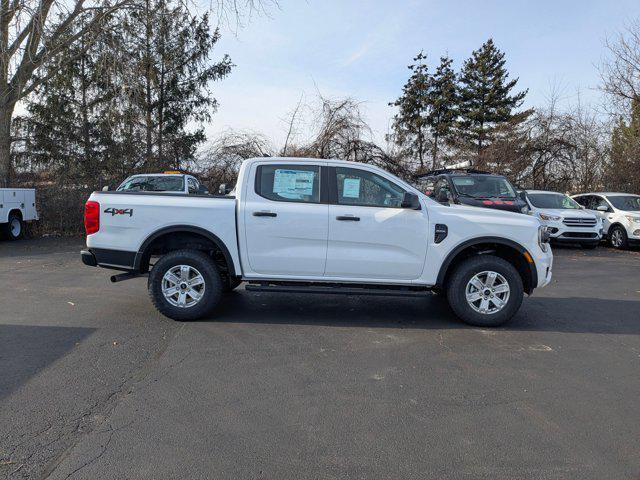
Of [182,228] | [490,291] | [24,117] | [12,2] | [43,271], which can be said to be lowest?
[43,271]

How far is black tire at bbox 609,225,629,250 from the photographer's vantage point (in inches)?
571

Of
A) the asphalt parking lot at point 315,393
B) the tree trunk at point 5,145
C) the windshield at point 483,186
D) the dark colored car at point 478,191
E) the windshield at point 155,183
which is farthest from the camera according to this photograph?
the tree trunk at point 5,145

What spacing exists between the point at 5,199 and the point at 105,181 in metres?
4.04

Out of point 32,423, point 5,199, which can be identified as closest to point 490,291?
point 32,423

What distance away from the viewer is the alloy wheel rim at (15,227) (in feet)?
47.7

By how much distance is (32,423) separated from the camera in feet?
11.1

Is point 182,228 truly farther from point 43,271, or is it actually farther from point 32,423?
point 43,271

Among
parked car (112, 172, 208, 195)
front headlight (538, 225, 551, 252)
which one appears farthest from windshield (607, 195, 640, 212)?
parked car (112, 172, 208, 195)

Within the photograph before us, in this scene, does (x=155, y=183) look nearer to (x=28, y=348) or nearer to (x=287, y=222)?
(x=287, y=222)

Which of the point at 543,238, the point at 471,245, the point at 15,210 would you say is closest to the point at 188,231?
the point at 471,245

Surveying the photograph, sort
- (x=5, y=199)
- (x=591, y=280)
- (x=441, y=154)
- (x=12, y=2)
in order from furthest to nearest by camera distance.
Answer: (x=441, y=154)
(x=12, y=2)
(x=5, y=199)
(x=591, y=280)

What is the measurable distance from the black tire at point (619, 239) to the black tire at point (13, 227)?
17607mm

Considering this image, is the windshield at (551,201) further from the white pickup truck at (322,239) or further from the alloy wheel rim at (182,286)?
the alloy wheel rim at (182,286)

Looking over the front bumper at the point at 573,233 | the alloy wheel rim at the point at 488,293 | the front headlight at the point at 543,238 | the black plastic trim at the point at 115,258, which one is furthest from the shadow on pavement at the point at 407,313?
the front bumper at the point at 573,233
